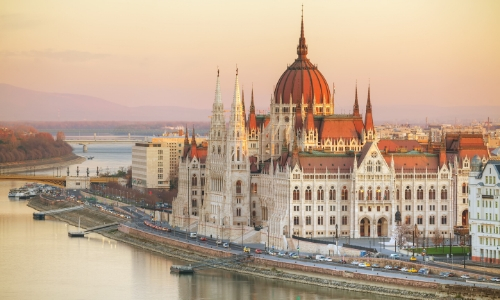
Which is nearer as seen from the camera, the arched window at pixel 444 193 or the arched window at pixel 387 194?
the arched window at pixel 387 194

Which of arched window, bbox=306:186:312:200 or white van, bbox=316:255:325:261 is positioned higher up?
arched window, bbox=306:186:312:200

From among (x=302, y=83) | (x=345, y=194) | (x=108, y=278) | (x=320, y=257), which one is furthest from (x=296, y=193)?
(x=302, y=83)

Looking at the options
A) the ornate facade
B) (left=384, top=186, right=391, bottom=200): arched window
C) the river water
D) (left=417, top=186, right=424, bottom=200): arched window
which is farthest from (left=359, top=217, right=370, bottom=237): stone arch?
the river water

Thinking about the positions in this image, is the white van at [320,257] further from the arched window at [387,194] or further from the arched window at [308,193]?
the arched window at [387,194]

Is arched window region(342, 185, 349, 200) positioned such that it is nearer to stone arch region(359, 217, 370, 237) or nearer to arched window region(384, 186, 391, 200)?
stone arch region(359, 217, 370, 237)

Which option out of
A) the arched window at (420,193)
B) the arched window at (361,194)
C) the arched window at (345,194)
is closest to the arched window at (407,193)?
the arched window at (420,193)
